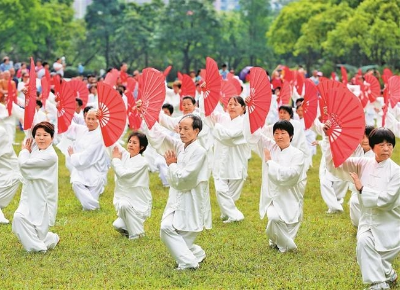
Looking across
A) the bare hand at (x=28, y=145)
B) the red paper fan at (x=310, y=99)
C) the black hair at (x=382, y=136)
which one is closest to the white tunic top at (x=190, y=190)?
the black hair at (x=382, y=136)

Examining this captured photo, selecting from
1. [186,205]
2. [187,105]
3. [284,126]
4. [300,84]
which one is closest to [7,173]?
[187,105]

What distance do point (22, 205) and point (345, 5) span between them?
110ft

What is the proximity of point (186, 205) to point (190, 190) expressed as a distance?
167 mm

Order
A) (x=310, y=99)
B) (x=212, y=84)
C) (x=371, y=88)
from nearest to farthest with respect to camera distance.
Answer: (x=310, y=99) → (x=212, y=84) → (x=371, y=88)

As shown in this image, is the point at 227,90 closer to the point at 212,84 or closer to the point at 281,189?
the point at 212,84

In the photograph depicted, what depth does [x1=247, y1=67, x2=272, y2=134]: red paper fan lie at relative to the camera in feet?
29.5

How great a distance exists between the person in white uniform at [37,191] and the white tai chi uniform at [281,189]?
2.39m

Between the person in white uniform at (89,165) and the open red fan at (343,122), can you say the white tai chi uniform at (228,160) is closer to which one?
the person in white uniform at (89,165)

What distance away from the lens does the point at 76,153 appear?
38.9ft

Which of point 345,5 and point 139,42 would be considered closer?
point 345,5

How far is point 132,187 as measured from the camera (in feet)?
31.7

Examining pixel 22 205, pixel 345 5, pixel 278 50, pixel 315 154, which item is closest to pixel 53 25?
pixel 278 50

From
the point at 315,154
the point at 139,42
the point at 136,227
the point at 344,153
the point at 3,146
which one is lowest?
the point at 139,42

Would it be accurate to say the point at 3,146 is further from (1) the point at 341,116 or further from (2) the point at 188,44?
(2) the point at 188,44
